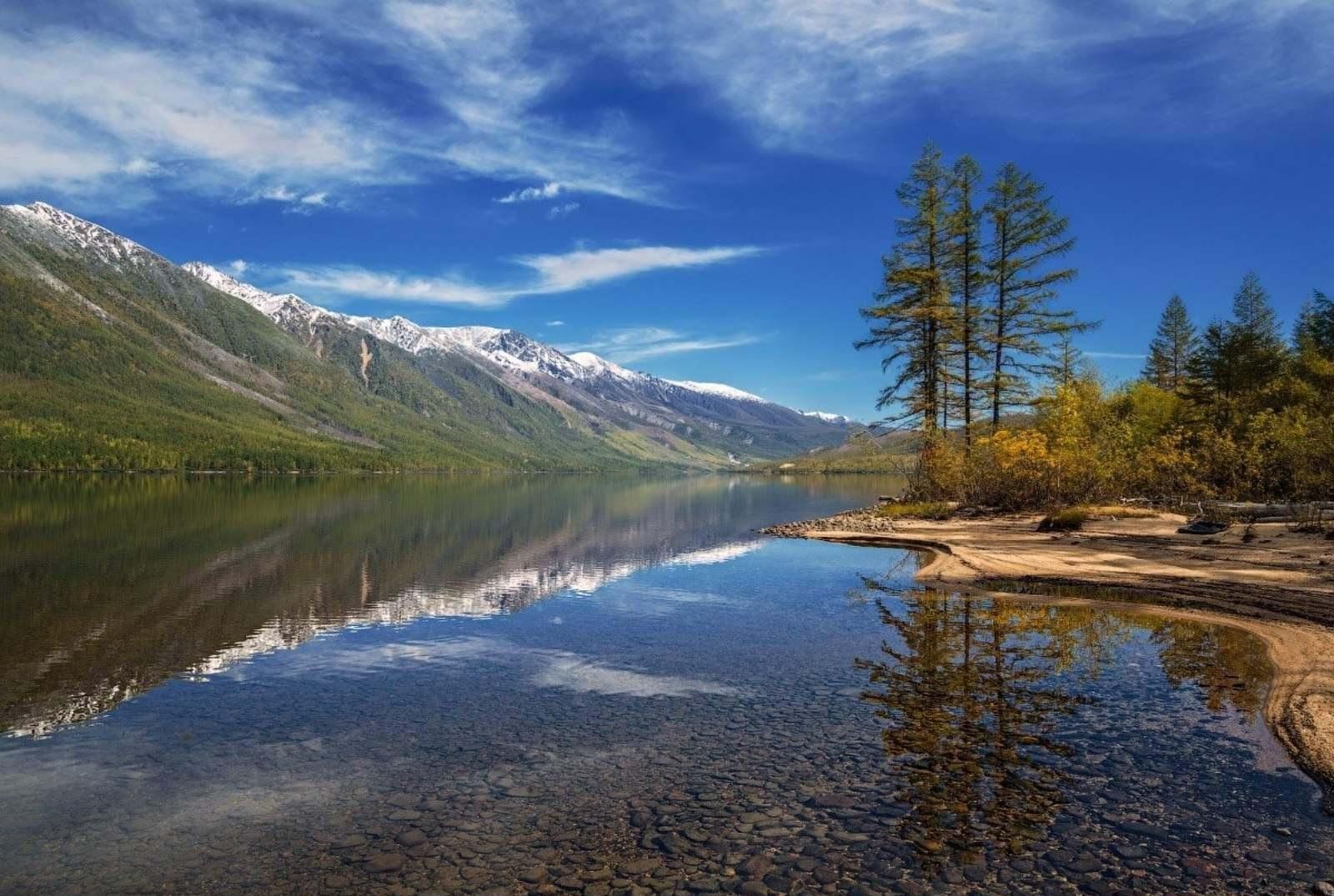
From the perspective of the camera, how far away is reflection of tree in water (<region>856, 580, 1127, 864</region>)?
32.4 feet

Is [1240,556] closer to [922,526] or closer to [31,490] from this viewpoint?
[922,526]

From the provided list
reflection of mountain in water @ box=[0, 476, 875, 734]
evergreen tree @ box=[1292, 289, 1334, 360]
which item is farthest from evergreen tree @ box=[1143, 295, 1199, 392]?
reflection of mountain in water @ box=[0, 476, 875, 734]

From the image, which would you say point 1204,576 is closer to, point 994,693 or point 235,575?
point 994,693

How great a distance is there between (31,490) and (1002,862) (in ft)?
476

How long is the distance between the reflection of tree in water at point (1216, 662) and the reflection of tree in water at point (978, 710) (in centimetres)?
138

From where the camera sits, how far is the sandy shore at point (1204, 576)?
14.0 metres

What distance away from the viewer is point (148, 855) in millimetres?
9281

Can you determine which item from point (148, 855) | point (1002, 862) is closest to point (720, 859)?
point (1002, 862)

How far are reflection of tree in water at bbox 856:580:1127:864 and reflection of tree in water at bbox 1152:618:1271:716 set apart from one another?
1.38 meters

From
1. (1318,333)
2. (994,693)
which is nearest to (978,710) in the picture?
(994,693)

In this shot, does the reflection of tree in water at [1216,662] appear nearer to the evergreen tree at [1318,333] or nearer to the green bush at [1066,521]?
the green bush at [1066,521]

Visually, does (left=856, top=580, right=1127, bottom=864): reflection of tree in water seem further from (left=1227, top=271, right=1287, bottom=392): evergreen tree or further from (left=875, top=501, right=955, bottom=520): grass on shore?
(left=1227, top=271, right=1287, bottom=392): evergreen tree

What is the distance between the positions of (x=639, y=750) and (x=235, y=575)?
29.6 m

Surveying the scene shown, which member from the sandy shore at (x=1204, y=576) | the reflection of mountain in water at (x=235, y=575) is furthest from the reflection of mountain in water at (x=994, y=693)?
the reflection of mountain in water at (x=235, y=575)
